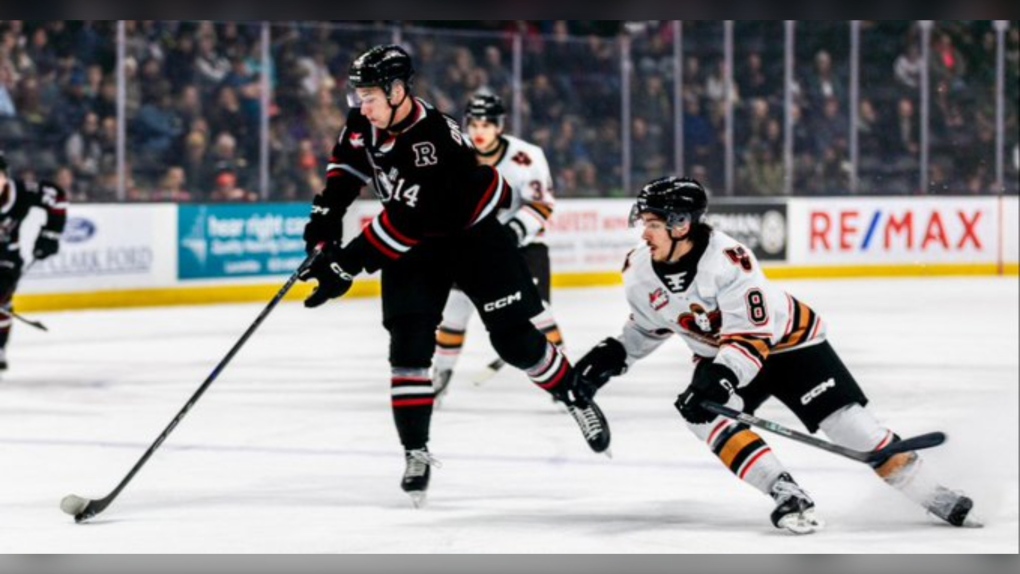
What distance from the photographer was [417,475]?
4719mm

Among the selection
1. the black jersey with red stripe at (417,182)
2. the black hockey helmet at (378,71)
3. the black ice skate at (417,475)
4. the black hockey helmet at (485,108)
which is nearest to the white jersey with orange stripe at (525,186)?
the black hockey helmet at (485,108)

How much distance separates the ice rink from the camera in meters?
4.28

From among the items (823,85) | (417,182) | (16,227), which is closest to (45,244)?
(16,227)

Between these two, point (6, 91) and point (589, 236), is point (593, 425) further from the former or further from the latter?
point (589, 236)

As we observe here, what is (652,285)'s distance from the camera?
4.28 meters

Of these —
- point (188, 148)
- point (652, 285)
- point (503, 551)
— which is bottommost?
point (503, 551)

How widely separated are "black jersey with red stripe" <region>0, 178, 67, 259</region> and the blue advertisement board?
3477mm

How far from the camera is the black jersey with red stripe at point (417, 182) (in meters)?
4.59

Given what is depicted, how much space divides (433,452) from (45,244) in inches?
123

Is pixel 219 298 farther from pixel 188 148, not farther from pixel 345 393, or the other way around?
pixel 345 393

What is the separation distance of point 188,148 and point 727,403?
8.24m

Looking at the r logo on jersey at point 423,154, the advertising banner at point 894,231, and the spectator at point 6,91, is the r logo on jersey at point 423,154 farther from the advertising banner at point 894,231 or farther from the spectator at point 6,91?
the advertising banner at point 894,231

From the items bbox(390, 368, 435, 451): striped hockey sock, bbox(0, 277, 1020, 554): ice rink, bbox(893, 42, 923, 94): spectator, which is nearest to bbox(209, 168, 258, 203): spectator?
bbox(0, 277, 1020, 554): ice rink

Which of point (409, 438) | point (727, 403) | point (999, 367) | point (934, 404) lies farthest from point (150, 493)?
point (999, 367)
